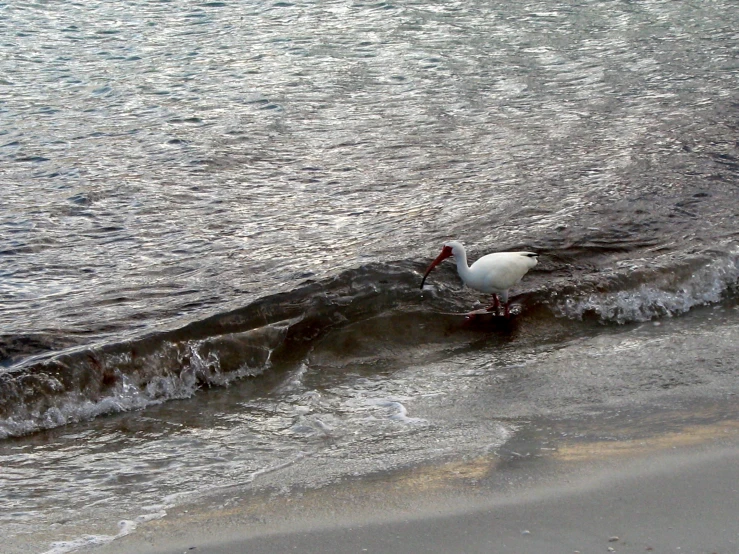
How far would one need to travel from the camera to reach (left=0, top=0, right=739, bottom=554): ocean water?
16.4 ft

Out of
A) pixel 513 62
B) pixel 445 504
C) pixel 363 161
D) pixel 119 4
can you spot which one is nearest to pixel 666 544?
pixel 445 504

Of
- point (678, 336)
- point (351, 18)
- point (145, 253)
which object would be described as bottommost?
point (678, 336)

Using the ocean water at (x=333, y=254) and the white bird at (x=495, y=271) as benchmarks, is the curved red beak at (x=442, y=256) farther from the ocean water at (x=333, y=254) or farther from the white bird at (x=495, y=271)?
the ocean water at (x=333, y=254)

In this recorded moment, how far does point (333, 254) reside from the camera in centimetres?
772

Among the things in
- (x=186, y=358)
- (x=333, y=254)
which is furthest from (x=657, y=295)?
(x=186, y=358)

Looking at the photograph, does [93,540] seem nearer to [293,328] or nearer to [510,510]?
[510,510]

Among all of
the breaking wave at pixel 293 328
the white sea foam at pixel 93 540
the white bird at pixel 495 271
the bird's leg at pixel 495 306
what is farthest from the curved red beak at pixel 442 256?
the white sea foam at pixel 93 540

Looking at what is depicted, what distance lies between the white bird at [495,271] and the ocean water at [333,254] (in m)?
0.24

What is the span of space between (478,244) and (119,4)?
13536 mm

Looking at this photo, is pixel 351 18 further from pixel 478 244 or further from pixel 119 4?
pixel 478 244

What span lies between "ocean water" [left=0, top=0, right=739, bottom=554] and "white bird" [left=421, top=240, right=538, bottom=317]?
244mm

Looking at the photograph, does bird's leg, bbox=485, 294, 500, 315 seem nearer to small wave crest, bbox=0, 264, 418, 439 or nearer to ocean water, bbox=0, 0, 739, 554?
ocean water, bbox=0, 0, 739, 554

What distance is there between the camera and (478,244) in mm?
7770

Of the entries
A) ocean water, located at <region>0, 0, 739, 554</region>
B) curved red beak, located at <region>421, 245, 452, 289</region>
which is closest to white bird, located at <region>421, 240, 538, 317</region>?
curved red beak, located at <region>421, 245, 452, 289</region>
